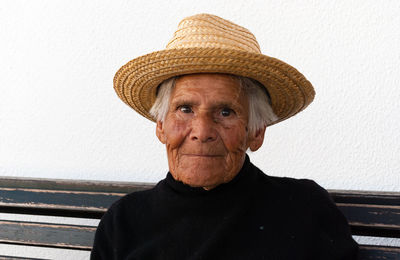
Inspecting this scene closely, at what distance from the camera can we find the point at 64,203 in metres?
1.92

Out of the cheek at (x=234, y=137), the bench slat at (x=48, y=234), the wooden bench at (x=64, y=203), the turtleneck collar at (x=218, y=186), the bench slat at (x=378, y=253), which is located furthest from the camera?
the bench slat at (x=48, y=234)

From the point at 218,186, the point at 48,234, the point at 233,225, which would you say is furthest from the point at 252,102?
the point at 48,234

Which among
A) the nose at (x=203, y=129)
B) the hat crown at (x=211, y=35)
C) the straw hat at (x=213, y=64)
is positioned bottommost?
the nose at (x=203, y=129)

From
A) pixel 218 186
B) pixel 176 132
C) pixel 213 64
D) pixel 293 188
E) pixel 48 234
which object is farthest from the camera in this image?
pixel 48 234

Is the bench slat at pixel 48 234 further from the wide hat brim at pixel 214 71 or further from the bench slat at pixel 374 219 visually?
the bench slat at pixel 374 219

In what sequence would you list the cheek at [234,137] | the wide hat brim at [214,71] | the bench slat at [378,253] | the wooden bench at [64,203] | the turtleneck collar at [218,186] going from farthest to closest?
the wooden bench at [64,203] < the bench slat at [378,253] < the turtleneck collar at [218,186] < the cheek at [234,137] < the wide hat brim at [214,71]

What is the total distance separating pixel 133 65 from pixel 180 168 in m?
0.43

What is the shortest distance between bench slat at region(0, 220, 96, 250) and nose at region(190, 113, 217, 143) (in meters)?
0.94

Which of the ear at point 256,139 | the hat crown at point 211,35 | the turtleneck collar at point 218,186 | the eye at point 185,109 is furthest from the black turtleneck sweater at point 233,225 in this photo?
the hat crown at point 211,35

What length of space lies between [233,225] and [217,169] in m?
0.26

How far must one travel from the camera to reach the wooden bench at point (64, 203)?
1.71 metres

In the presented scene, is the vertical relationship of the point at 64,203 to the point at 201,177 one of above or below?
below

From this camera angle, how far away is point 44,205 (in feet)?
6.36

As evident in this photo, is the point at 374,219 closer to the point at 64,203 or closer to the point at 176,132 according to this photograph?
the point at 176,132
